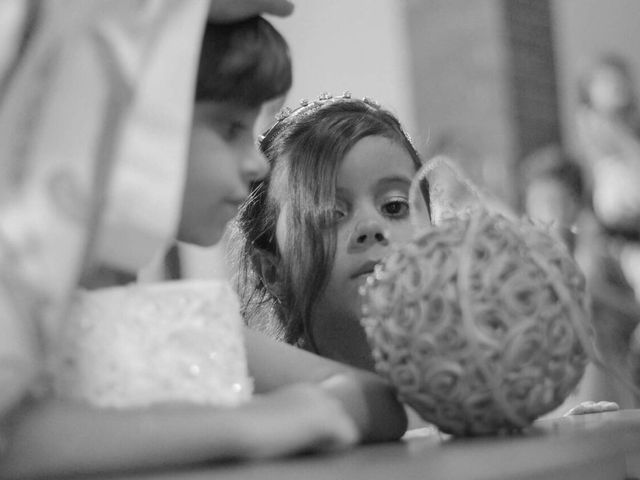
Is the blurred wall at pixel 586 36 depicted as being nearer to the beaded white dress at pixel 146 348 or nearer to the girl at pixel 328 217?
the girl at pixel 328 217

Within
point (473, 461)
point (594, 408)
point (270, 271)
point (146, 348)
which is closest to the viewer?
point (473, 461)

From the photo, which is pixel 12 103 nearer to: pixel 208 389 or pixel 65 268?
pixel 65 268

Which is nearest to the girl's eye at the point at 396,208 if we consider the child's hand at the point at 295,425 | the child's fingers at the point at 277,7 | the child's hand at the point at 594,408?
the child's hand at the point at 594,408

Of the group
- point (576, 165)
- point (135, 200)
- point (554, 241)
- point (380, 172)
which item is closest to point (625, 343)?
point (576, 165)

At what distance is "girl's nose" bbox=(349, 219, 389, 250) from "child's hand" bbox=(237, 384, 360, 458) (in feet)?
1.63

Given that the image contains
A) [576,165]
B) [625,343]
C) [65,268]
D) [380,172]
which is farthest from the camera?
[576,165]

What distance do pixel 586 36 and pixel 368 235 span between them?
3114mm

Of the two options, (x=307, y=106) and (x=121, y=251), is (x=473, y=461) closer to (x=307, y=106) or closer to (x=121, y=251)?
(x=121, y=251)

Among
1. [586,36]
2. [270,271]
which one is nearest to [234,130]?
[270,271]

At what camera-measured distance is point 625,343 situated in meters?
2.90

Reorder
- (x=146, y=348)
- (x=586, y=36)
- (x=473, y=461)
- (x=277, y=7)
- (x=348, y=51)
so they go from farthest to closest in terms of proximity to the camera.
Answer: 1. (x=586, y=36)
2. (x=348, y=51)
3. (x=277, y=7)
4. (x=146, y=348)
5. (x=473, y=461)

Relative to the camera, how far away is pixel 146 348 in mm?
675

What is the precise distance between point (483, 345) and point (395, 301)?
7 cm

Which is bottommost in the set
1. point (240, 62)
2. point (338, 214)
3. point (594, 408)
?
point (594, 408)
